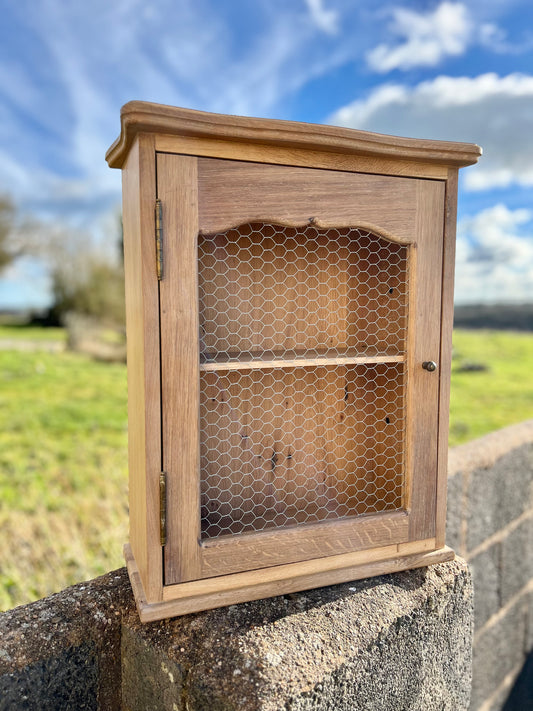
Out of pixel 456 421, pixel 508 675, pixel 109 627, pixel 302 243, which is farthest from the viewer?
pixel 456 421

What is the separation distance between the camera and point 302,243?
3.50ft

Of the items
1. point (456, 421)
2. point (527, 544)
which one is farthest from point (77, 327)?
point (527, 544)

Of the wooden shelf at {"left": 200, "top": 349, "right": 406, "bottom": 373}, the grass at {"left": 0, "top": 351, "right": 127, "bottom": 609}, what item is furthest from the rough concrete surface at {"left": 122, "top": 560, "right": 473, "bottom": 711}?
the grass at {"left": 0, "top": 351, "right": 127, "bottom": 609}

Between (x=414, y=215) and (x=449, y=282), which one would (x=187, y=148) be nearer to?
(x=414, y=215)

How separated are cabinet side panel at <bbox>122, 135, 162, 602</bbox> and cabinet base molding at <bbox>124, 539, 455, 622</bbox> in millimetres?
25

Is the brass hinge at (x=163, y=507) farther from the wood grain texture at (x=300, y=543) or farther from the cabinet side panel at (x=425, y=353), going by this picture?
the cabinet side panel at (x=425, y=353)

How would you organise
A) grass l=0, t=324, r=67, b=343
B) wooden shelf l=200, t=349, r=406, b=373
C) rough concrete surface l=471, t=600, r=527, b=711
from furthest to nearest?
grass l=0, t=324, r=67, b=343 → rough concrete surface l=471, t=600, r=527, b=711 → wooden shelf l=200, t=349, r=406, b=373

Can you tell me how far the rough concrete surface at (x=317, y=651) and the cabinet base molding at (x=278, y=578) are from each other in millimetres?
24

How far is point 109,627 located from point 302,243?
0.80 metres

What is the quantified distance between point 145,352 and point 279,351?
33 cm

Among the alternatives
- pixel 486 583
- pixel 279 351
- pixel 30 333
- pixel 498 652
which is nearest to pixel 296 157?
pixel 279 351

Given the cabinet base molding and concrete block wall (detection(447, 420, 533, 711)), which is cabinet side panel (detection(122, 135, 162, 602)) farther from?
concrete block wall (detection(447, 420, 533, 711))

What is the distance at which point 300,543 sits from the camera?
906 millimetres

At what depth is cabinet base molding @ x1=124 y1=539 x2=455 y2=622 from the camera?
32.6 inches
